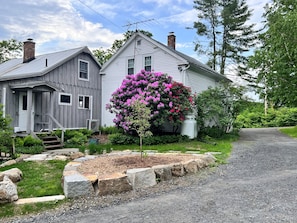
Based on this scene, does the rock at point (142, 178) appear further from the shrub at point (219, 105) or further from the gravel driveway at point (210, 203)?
the shrub at point (219, 105)

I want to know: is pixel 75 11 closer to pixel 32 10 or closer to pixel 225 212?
pixel 32 10

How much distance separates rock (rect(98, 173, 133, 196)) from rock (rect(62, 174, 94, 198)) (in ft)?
0.57

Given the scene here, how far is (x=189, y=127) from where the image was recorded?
12.7 metres

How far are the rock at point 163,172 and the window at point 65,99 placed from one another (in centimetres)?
1045

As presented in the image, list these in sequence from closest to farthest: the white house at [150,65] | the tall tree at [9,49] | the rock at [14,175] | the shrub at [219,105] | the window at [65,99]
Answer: the rock at [14,175] → the shrub at [219,105] → the white house at [150,65] → the window at [65,99] → the tall tree at [9,49]

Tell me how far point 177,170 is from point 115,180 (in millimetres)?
1680

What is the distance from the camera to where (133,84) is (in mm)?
12305

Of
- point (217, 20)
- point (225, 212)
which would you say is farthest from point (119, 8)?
point (217, 20)

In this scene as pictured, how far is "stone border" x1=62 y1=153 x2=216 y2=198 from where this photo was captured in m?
4.31

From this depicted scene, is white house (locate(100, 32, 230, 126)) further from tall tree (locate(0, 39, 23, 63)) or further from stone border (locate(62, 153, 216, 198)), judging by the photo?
tall tree (locate(0, 39, 23, 63))

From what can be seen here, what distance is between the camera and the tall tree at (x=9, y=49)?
30.7 m

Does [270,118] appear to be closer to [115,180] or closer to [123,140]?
[123,140]

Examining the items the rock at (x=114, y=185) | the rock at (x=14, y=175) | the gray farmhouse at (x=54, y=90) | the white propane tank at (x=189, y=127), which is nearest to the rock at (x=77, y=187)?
the rock at (x=114, y=185)

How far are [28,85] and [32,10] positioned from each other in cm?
394
